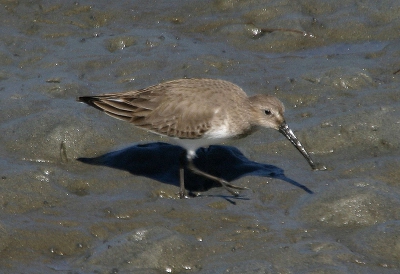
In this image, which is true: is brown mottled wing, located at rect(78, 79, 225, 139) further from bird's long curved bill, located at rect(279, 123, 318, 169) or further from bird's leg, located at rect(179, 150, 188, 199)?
bird's long curved bill, located at rect(279, 123, 318, 169)

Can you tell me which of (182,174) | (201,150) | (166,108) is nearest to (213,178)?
(182,174)

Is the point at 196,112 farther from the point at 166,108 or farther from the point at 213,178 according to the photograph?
the point at 213,178

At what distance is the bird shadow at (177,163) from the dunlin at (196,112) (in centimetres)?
21

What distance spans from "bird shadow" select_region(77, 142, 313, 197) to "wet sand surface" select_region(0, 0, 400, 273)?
0.02 metres

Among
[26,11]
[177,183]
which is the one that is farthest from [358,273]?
[26,11]

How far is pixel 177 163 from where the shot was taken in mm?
8492

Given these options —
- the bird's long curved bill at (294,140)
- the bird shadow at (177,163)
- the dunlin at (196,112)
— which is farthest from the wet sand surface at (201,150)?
the dunlin at (196,112)

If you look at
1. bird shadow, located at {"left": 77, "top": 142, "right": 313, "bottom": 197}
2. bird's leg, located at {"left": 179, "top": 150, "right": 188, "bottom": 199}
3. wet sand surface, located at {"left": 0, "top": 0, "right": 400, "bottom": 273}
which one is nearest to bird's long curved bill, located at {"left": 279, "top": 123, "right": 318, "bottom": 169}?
wet sand surface, located at {"left": 0, "top": 0, "right": 400, "bottom": 273}

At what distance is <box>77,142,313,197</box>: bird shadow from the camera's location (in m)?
8.20

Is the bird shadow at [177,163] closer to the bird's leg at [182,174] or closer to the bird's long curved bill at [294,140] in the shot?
the bird's leg at [182,174]

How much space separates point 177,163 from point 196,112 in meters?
0.77

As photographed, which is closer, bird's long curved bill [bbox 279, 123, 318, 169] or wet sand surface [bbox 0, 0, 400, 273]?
wet sand surface [bbox 0, 0, 400, 273]

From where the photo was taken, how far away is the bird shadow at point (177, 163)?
820 cm

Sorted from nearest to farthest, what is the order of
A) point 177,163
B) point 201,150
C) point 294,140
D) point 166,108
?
point 294,140 < point 166,108 < point 177,163 < point 201,150
